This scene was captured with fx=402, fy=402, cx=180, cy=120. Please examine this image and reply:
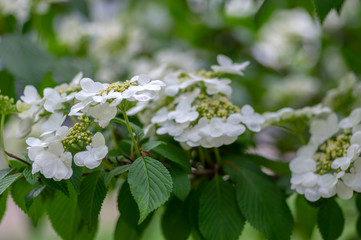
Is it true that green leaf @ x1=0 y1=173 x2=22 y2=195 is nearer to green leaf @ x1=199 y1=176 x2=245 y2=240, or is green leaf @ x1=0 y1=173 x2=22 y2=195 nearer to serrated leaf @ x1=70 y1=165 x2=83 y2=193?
serrated leaf @ x1=70 y1=165 x2=83 y2=193

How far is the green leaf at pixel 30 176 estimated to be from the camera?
0.56 meters

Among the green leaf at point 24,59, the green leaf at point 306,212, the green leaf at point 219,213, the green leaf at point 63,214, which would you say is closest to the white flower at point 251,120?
the green leaf at point 219,213

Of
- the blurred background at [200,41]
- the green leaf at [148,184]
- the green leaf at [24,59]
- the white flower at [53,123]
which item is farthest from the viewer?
the blurred background at [200,41]

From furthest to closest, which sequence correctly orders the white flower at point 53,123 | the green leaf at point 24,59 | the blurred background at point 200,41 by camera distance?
the blurred background at point 200,41
the green leaf at point 24,59
the white flower at point 53,123

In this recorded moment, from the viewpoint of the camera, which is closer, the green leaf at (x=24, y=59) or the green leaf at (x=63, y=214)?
the green leaf at (x=63, y=214)

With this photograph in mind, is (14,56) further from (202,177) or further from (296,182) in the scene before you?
(296,182)

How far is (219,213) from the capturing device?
70 centimetres

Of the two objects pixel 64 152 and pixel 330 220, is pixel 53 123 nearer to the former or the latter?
pixel 64 152

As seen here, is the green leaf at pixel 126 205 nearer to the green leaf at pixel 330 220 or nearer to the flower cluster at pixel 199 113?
the flower cluster at pixel 199 113

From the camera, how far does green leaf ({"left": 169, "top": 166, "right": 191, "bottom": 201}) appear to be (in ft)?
2.06

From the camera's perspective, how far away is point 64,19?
5.16 feet

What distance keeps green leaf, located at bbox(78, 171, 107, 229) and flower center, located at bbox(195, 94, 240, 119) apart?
8.0 inches

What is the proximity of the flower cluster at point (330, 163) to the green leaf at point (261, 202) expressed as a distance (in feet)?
0.18

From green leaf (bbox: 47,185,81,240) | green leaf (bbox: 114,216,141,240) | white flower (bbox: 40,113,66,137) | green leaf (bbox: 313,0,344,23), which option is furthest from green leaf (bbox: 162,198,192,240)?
green leaf (bbox: 313,0,344,23)
